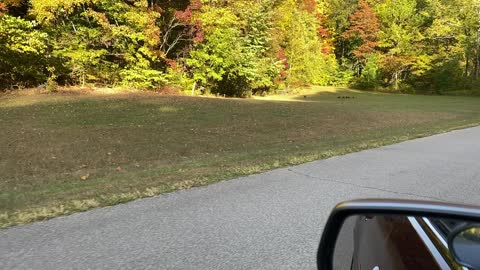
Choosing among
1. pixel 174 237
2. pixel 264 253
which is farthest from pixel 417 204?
pixel 174 237

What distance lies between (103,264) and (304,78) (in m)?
44.5

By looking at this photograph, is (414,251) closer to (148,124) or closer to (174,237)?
(174,237)

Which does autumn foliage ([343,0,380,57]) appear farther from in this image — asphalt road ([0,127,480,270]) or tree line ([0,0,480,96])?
asphalt road ([0,127,480,270])

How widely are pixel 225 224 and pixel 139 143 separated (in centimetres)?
742

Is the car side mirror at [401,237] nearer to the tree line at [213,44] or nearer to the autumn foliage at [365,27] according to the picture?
the tree line at [213,44]

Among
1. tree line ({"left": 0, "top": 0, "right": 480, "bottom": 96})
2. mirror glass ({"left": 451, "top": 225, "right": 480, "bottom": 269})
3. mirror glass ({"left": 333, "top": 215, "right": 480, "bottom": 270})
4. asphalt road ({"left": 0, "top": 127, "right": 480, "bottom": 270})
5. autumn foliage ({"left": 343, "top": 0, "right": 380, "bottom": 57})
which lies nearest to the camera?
mirror glass ({"left": 451, "top": 225, "right": 480, "bottom": 269})

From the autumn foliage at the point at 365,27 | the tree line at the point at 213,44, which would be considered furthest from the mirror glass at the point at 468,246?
the autumn foliage at the point at 365,27

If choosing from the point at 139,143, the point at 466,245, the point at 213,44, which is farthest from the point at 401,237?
the point at 213,44

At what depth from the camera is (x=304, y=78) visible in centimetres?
4738

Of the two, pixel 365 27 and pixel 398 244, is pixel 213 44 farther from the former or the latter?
pixel 365 27

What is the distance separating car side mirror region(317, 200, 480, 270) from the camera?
1.47m

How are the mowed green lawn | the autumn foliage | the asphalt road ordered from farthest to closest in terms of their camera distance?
the autumn foliage, the mowed green lawn, the asphalt road

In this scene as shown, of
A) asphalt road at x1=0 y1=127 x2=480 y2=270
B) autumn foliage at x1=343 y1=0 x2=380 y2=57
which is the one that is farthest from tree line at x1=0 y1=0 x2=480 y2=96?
asphalt road at x1=0 y1=127 x2=480 y2=270

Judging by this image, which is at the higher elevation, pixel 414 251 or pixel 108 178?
pixel 414 251
